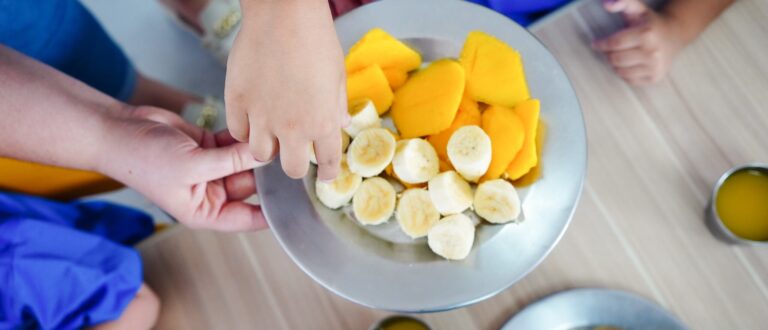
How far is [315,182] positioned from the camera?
28.8 inches

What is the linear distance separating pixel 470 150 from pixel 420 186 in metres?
0.09

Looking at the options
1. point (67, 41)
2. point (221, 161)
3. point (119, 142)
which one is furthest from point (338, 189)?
point (67, 41)

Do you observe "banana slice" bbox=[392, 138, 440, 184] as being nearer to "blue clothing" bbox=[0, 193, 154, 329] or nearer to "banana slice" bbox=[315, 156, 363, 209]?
"banana slice" bbox=[315, 156, 363, 209]

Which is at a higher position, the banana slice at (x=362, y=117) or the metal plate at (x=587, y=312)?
the banana slice at (x=362, y=117)

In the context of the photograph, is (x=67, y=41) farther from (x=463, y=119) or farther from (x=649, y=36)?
(x=649, y=36)

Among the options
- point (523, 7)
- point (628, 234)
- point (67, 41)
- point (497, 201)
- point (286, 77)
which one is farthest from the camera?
point (67, 41)

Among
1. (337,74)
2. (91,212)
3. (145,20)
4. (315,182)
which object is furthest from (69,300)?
(145,20)

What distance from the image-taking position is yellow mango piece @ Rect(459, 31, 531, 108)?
69cm

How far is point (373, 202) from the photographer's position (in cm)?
72

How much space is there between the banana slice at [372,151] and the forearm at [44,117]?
1.21 ft

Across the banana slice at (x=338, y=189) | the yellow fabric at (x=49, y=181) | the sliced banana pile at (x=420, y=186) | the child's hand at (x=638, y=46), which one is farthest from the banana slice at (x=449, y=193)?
the yellow fabric at (x=49, y=181)

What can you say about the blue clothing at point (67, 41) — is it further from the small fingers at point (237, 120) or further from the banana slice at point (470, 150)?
the banana slice at point (470, 150)

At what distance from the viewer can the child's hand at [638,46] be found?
0.80 m

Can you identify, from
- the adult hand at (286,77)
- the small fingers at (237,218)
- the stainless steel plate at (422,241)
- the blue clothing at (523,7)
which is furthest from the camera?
the blue clothing at (523,7)
